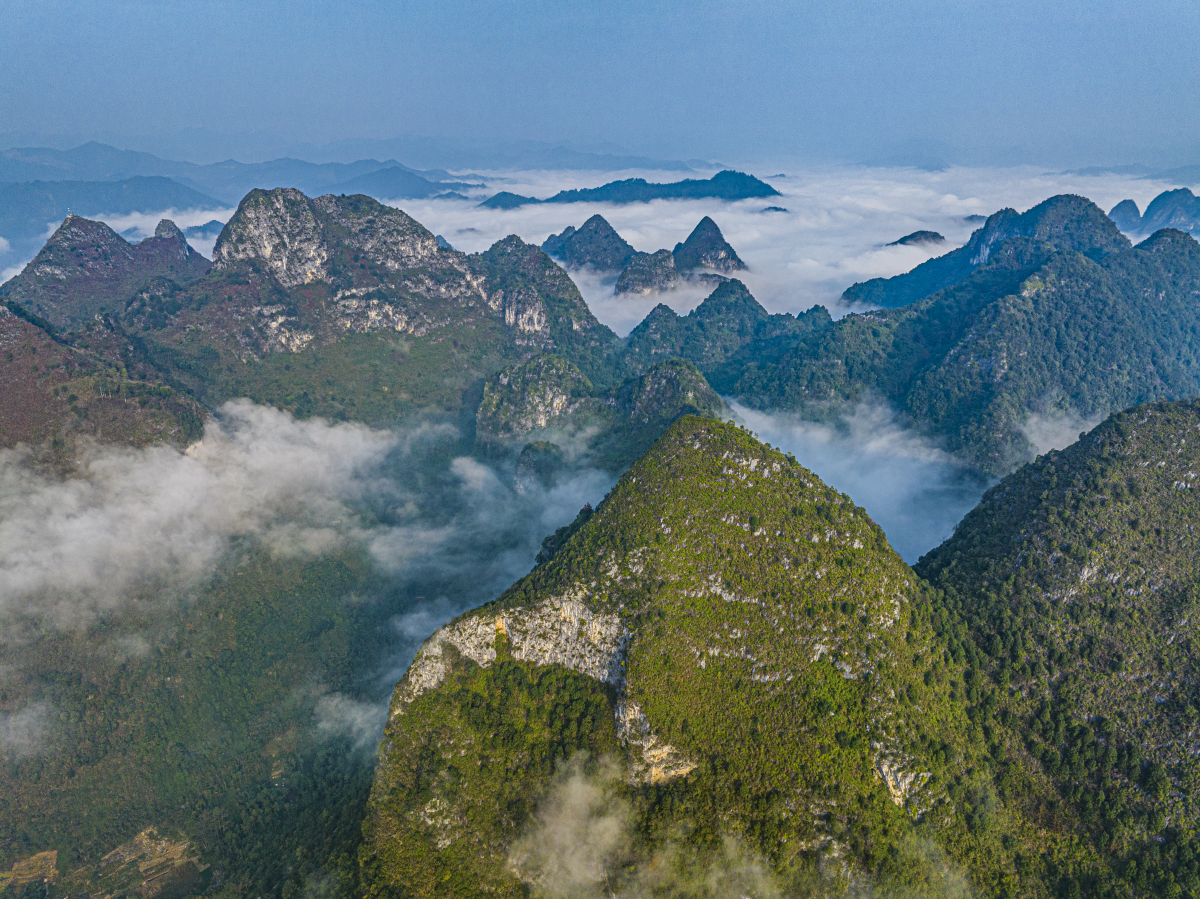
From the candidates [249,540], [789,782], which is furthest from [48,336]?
[789,782]

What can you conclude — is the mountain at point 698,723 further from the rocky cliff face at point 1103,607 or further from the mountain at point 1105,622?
the rocky cliff face at point 1103,607

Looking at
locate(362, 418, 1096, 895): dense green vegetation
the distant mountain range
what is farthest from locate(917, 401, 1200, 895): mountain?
locate(362, 418, 1096, 895): dense green vegetation

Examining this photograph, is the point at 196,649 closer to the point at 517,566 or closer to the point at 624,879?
the point at 517,566

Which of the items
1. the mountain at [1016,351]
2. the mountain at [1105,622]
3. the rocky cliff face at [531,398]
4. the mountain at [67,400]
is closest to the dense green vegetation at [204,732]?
the mountain at [67,400]

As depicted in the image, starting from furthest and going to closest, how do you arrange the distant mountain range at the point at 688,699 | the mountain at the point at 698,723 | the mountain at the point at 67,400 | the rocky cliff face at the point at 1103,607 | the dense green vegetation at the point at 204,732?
the mountain at the point at 67,400 < the dense green vegetation at the point at 204,732 < the rocky cliff face at the point at 1103,607 < the distant mountain range at the point at 688,699 < the mountain at the point at 698,723

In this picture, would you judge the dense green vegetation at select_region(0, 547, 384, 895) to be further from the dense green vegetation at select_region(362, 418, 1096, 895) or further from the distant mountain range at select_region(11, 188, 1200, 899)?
the dense green vegetation at select_region(362, 418, 1096, 895)
